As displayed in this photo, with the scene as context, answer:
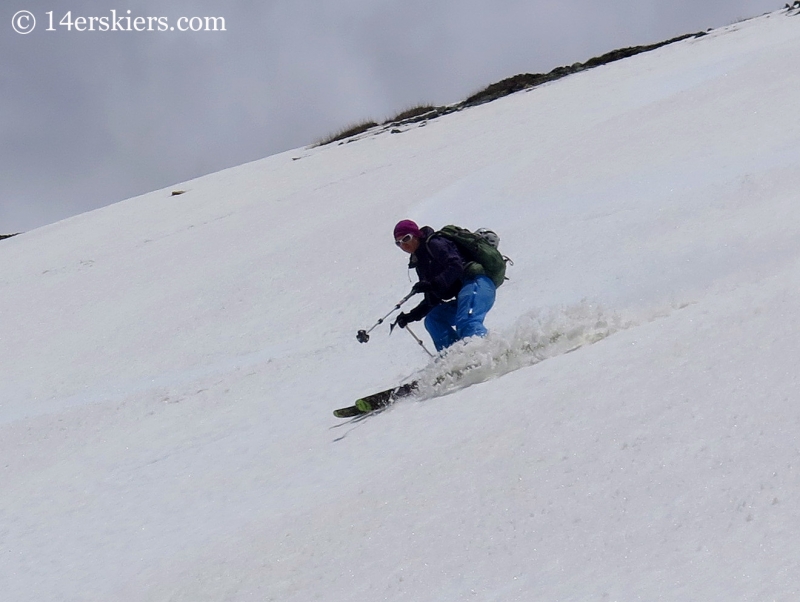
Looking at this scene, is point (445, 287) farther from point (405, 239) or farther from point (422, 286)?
point (405, 239)

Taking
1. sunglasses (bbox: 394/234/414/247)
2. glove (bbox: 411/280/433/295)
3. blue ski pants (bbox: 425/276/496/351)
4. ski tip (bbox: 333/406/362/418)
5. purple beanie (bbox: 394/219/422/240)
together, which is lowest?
ski tip (bbox: 333/406/362/418)

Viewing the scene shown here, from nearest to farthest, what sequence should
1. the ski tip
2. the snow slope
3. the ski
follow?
the snow slope < the ski < the ski tip

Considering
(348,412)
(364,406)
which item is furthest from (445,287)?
(348,412)

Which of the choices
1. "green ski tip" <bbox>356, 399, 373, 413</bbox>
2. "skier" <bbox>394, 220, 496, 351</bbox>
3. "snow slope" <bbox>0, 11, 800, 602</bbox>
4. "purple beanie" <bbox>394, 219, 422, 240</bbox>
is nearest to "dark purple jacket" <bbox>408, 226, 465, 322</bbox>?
"skier" <bbox>394, 220, 496, 351</bbox>

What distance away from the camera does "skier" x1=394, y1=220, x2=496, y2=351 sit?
7.08 metres

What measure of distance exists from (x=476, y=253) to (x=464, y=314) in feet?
1.80

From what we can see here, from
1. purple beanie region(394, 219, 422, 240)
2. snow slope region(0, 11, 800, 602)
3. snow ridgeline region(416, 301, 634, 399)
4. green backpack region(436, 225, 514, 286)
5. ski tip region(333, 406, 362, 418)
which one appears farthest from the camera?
green backpack region(436, 225, 514, 286)

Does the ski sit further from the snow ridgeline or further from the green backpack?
the green backpack

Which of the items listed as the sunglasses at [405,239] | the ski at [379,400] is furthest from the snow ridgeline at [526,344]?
the sunglasses at [405,239]

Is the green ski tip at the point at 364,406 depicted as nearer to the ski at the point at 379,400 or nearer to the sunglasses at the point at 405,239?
the ski at the point at 379,400

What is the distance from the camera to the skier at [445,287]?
7.08 metres

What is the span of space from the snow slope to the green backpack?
20.6 inches

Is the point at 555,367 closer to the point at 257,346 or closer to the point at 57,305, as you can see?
the point at 257,346

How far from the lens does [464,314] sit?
7078 millimetres
